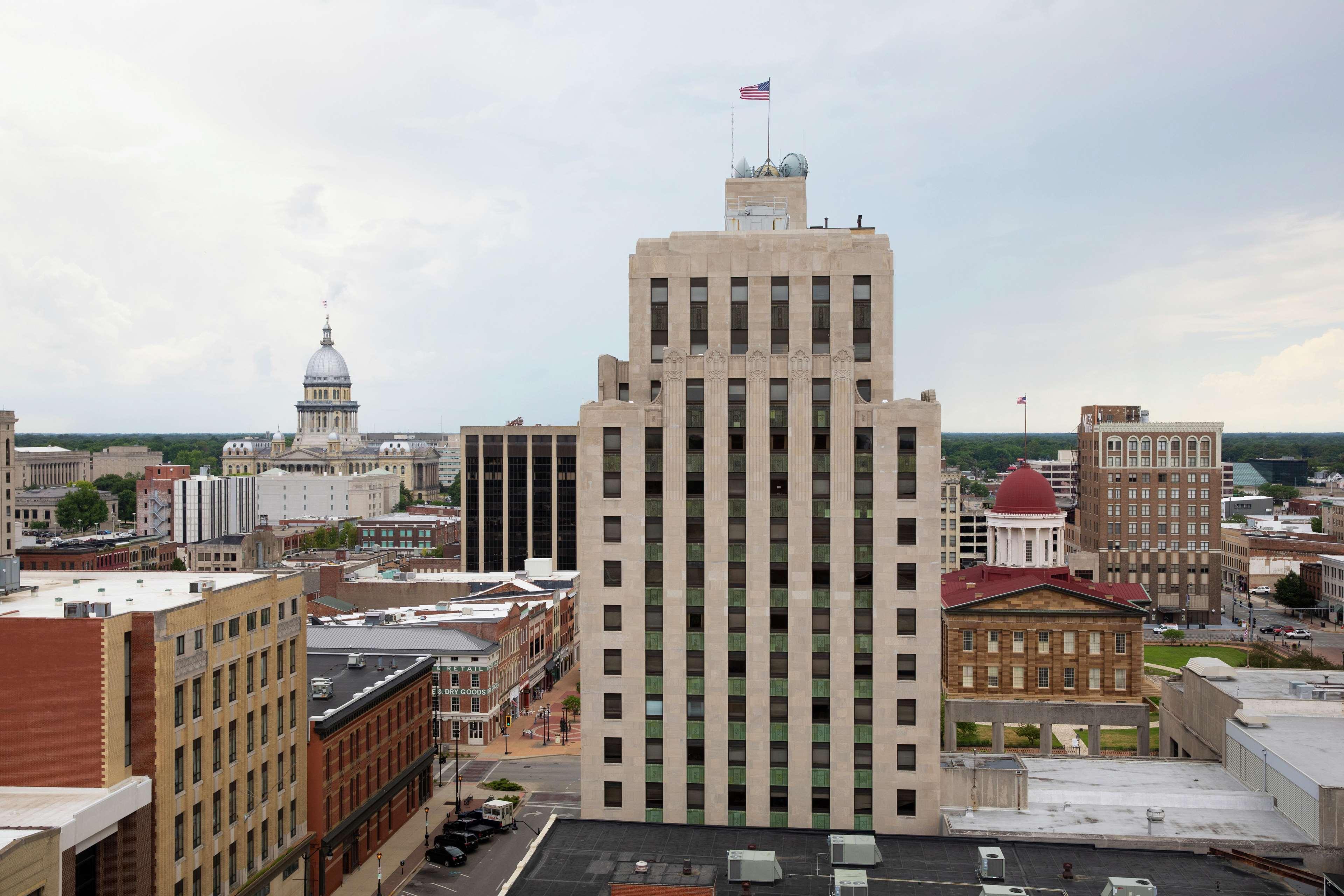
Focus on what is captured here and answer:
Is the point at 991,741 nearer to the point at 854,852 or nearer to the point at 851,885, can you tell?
the point at 854,852

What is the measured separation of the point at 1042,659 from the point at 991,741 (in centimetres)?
1746

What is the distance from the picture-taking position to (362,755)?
82.1 m

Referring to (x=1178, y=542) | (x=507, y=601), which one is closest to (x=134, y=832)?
(x=507, y=601)

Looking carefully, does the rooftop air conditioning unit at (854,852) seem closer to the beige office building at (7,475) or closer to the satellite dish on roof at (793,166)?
the satellite dish on roof at (793,166)

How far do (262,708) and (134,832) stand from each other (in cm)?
1376

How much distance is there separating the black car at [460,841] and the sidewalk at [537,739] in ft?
75.5

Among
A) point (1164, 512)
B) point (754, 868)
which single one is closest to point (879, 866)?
point (754, 868)

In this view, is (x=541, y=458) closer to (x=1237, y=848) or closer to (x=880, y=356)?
(x=880, y=356)

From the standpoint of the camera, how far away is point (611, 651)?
64812 millimetres

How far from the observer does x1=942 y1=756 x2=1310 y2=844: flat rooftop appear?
59.5 metres

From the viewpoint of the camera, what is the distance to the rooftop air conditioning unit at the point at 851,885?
47688mm

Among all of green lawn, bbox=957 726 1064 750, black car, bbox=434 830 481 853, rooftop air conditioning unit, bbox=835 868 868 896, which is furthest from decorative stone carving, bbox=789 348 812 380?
green lawn, bbox=957 726 1064 750

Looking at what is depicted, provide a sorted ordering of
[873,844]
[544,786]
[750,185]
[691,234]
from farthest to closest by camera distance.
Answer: [544,786]
[750,185]
[691,234]
[873,844]

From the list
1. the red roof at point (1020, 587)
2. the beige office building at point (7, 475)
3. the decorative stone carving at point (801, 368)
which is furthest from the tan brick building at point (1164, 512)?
the beige office building at point (7, 475)
